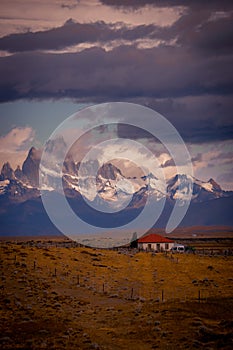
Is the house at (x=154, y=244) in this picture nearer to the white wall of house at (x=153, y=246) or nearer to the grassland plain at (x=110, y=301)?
the white wall of house at (x=153, y=246)

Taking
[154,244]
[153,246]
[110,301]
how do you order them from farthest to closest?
[154,244]
[153,246]
[110,301]

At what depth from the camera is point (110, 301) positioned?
6275cm

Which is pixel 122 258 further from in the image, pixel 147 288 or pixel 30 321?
pixel 30 321

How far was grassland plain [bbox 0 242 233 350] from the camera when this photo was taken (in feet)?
149

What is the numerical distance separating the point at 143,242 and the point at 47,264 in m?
50.1

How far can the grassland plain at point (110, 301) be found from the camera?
149 feet

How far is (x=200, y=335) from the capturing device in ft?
152

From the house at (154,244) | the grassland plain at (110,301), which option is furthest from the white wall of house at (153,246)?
the grassland plain at (110,301)

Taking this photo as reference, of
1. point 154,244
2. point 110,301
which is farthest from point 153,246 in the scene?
point 110,301

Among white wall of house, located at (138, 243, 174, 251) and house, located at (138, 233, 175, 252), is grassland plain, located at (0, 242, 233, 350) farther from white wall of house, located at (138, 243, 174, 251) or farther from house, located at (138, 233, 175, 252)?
house, located at (138, 233, 175, 252)

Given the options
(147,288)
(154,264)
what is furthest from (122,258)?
(147,288)

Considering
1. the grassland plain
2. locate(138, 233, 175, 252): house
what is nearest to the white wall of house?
locate(138, 233, 175, 252): house

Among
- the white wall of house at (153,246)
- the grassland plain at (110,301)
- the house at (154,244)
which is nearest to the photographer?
the grassland plain at (110,301)

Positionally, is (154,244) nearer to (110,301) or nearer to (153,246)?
(153,246)
